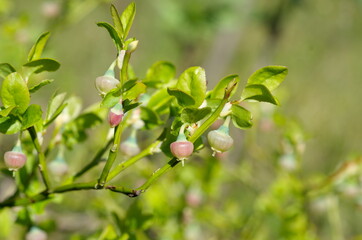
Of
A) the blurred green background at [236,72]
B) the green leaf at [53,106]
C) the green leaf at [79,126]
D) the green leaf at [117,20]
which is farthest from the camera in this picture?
the blurred green background at [236,72]

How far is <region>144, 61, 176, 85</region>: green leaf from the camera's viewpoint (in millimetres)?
610

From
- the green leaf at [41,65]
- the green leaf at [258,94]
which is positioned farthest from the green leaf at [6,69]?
the green leaf at [258,94]

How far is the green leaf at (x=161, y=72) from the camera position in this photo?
0.61 m

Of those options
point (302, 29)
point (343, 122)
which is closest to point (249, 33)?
point (302, 29)

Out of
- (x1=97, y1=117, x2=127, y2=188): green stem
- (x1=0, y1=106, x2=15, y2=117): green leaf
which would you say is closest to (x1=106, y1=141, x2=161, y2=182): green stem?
(x1=97, y1=117, x2=127, y2=188): green stem

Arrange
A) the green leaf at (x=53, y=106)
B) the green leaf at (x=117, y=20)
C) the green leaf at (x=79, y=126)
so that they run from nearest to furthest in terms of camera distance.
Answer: the green leaf at (x=117, y=20), the green leaf at (x=53, y=106), the green leaf at (x=79, y=126)

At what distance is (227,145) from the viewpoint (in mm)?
486

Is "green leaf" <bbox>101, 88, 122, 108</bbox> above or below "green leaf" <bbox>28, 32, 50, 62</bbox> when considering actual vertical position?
below

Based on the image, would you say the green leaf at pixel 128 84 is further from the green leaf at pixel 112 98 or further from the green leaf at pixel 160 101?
the green leaf at pixel 160 101

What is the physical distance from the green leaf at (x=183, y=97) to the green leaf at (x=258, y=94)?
5 centimetres

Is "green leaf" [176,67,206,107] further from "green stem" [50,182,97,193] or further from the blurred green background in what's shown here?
the blurred green background

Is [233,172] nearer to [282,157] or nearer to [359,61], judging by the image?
[282,157]

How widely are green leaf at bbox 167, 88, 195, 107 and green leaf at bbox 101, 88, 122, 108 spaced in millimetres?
48

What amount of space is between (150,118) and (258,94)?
0.61ft
